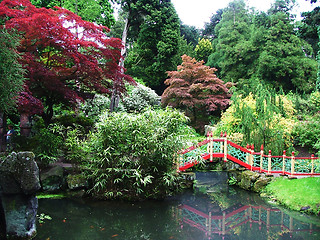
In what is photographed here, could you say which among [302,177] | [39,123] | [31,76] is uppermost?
[31,76]

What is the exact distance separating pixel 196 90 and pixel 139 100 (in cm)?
308

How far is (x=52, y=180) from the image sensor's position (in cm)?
773

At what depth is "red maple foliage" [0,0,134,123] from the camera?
23.6 feet

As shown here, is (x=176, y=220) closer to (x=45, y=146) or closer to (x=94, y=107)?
(x=45, y=146)

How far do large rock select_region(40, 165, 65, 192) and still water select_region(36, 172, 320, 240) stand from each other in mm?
509

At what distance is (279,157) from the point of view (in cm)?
893

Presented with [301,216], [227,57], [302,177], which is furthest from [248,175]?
[227,57]

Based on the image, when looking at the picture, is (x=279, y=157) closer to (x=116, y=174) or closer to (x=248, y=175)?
(x=248, y=175)

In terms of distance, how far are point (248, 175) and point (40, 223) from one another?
6312 millimetres

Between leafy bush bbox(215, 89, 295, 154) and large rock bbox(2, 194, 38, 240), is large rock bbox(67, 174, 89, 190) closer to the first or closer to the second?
large rock bbox(2, 194, 38, 240)

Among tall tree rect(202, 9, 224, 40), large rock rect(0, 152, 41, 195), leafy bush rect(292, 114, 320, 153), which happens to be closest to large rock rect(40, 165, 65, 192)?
large rock rect(0, 152, 41, 195)

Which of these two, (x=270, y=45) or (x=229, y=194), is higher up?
(x=270, y=45)

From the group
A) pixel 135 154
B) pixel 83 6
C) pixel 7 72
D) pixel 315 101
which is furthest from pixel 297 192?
pixel 83 6

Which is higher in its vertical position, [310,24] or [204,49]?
[204,49]
